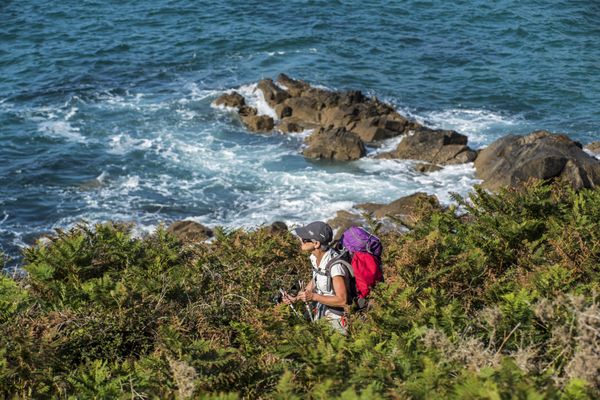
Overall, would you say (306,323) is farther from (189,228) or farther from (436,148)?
(436,148)

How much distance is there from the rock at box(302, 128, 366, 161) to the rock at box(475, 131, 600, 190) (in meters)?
3.95

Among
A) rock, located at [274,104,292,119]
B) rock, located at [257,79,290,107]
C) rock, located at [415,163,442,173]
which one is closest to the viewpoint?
rock, located at [415,163,442,173]

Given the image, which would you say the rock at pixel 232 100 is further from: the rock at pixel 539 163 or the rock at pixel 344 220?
the rock at pixel 539 163

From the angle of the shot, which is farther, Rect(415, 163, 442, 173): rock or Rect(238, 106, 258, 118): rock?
Rect(238, 106, 258, 118): rock

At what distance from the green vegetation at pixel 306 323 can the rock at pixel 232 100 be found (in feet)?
60.3

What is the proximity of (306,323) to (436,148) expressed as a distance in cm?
1772

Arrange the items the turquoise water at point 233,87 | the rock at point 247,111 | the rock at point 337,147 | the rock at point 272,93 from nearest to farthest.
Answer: the turquoise water at point 233,87, the rock at point 337,147, the rock at point 247,111, the rock at point 272,93

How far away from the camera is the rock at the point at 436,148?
24.3 meters

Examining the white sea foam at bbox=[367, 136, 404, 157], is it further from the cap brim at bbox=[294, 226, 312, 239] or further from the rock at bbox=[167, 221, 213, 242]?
the cap brim at bbox=[294, 226, 312, 239]

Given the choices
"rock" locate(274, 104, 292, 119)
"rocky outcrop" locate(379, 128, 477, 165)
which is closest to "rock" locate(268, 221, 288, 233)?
"rocky outcrop" locate(379, 128, 477, 165)

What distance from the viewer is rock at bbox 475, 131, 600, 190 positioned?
20.5 metres

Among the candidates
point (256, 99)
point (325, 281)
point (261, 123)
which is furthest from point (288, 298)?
point (256, 99)

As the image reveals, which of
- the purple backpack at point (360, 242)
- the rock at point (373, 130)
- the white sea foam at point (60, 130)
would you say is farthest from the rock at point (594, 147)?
the purple backpack at point (360, 242)

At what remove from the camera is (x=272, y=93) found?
28.9 meters
